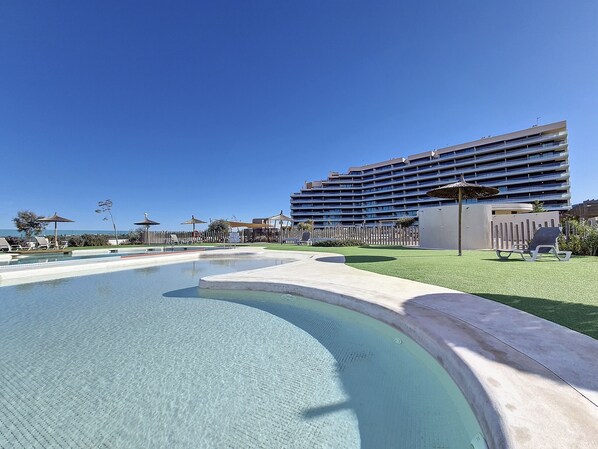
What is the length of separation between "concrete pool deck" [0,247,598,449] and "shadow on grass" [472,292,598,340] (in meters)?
0.15

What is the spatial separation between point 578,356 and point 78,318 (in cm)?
543

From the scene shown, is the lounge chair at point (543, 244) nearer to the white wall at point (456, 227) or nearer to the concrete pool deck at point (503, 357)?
the white wall at point (456, 227)

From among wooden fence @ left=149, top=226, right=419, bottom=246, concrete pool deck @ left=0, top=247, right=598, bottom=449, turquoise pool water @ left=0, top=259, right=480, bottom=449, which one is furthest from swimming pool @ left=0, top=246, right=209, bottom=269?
concrete pool deck @ left=0, top=247, right=598, bottom=449

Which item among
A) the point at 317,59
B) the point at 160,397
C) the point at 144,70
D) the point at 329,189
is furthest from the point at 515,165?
the point at 160,397

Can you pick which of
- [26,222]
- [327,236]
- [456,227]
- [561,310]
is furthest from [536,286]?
[26,222]

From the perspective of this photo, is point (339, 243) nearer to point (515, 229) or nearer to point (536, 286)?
point (515, 229)

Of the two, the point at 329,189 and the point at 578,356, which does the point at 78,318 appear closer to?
the point at 578,356

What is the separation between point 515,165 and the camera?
58.6 meters

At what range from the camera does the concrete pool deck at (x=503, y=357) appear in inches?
42.9

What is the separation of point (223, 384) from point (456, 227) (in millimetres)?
12476

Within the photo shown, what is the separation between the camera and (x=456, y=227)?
11.7 m

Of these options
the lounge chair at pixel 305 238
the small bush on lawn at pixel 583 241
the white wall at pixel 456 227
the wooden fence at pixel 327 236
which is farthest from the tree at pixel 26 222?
the small bush on lawn at pixel 583 241

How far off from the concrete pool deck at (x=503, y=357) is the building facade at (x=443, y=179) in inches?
2126

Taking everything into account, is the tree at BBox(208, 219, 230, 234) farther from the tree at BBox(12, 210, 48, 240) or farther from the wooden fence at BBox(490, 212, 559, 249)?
the wooden fence at BBox(490, 212, 559, 249)
